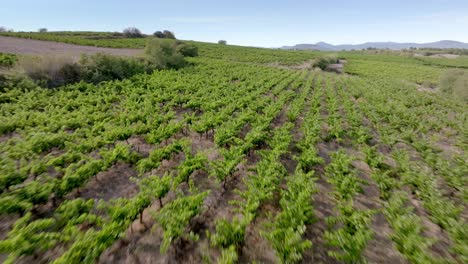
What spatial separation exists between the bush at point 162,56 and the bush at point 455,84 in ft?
112

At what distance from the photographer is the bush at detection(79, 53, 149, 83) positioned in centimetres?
1992

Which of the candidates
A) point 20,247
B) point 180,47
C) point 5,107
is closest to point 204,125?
point 20,247

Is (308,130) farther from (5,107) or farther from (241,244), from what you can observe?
(5,107)

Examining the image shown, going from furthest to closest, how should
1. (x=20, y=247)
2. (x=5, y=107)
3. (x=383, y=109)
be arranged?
1. (x=383, y=109)
2. (x=5, y=107)
3. (x=20, y=247)

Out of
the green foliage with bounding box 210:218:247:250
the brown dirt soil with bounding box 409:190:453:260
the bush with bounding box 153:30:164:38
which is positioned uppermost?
the bush with bounding box 153:30:164:38

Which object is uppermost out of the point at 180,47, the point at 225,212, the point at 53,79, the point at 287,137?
the point at 180,47

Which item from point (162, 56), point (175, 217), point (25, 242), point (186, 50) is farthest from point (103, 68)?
point (186, 50)

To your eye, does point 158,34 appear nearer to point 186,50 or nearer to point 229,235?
point 186,50

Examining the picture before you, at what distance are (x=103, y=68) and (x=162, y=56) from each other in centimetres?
1067

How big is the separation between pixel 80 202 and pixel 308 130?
9.03 metres

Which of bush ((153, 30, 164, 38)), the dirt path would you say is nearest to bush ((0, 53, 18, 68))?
the dirt path

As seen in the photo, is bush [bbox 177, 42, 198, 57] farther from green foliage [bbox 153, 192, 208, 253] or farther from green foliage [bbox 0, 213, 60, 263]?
green foliage [bbox 0, 213, 60, 263]

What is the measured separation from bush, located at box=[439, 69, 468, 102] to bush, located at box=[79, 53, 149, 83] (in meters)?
36.2

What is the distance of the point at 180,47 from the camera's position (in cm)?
4662
